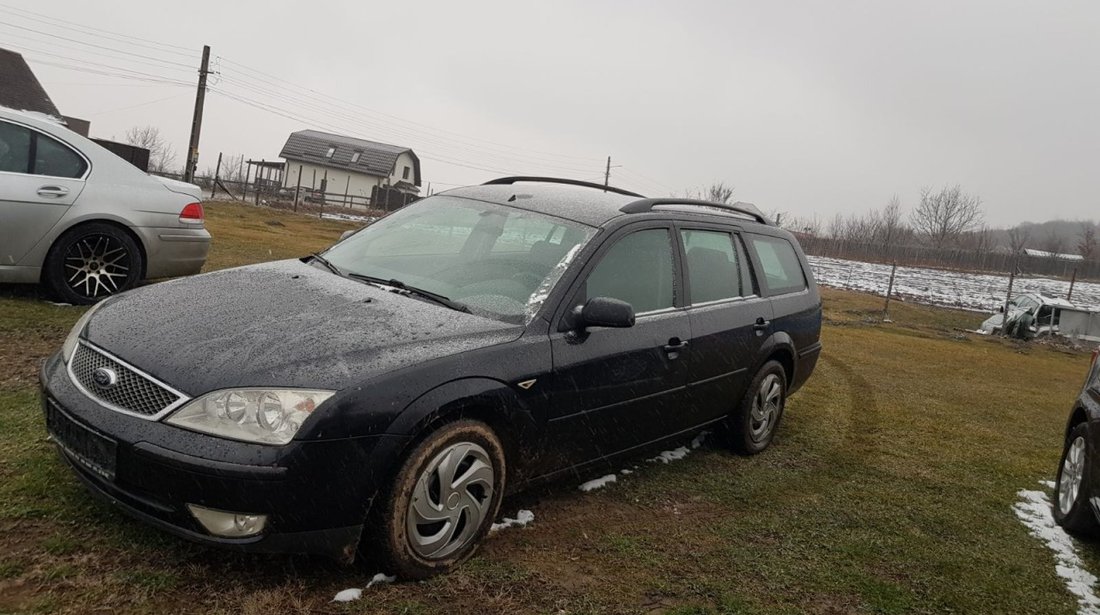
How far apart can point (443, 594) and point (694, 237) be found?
8.56 ft

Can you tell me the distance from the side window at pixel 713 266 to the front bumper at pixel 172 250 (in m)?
4.53

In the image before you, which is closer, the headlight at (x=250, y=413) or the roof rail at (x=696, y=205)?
the headlight at (x=250, y=413)

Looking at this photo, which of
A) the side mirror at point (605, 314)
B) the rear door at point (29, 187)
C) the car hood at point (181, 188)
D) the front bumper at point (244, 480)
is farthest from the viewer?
the car hood at point (181, 188)

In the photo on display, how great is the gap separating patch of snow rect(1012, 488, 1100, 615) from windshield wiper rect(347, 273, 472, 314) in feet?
10.2

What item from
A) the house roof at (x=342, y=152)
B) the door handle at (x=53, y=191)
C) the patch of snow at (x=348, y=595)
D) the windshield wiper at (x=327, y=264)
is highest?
the house roof at (x=342, y=152)

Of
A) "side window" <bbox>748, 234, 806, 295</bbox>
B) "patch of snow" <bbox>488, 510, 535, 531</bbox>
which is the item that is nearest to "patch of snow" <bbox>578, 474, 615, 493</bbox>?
"patch of snow" <bbox>488, 510, 535, 531</bbox>

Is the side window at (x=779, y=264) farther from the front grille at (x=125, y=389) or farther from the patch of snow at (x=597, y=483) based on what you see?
the front grille at (x=125, y=389)

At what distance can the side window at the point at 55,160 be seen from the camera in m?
5.71

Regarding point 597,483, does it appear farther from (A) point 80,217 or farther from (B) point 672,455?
(A) point 80,217

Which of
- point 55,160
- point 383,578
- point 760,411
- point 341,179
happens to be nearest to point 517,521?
point 383,578

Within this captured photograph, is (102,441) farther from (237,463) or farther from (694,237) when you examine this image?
(694,237)

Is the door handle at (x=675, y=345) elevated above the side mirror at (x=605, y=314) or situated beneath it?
situated beneath

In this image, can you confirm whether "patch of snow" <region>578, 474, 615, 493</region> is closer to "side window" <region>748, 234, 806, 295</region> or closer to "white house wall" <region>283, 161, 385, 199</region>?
"side window" <region>748, 234, 806, 295</region>

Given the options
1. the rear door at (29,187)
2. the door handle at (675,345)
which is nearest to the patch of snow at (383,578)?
the door handle at (675,345)
